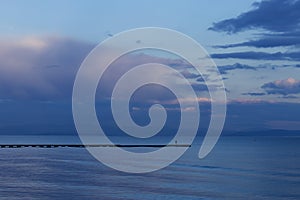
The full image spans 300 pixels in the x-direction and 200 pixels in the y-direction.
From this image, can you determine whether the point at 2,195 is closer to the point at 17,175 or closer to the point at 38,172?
the point at 17,175

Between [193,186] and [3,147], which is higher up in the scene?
[3,147]

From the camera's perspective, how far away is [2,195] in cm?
5006

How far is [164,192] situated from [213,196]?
571 cm

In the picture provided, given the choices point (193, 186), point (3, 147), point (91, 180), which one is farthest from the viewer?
point (3, 147)

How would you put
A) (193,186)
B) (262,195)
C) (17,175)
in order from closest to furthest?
(262,195)
(193,186)
(17,175)

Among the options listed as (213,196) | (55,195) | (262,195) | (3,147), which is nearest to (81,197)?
(55,195)

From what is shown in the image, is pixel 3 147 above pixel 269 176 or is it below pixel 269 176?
above

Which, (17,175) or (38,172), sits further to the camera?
(38,172)

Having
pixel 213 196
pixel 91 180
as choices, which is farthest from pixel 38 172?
pixel 213 196

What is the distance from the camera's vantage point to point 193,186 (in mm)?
58688

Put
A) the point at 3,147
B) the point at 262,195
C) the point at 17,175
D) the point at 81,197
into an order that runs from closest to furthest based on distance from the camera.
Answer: the point at 81,197 < the point at 262,195 < the point at 17,175 < the point at 3,147

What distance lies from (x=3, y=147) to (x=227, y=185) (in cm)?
14428

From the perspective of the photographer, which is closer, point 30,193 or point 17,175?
point 30,193

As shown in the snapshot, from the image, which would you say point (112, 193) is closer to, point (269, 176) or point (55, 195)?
point (55, 195)
